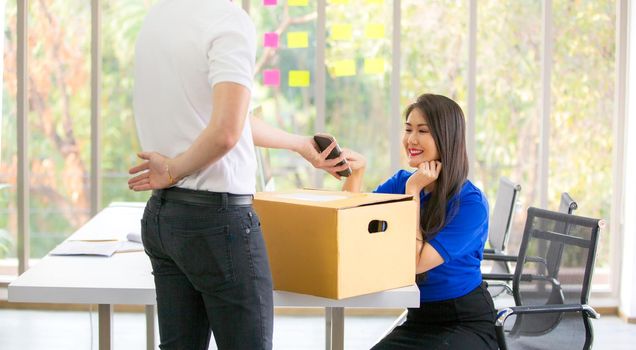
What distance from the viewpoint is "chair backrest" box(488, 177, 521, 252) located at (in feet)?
12.3

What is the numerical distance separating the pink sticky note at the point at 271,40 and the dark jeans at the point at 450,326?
244 centimetres

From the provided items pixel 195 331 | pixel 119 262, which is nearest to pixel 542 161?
pixel 119 262

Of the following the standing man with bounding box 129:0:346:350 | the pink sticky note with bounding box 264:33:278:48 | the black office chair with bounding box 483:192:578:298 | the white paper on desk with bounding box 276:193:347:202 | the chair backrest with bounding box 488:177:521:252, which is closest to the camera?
the standing man with bounding box 129:0:346:350

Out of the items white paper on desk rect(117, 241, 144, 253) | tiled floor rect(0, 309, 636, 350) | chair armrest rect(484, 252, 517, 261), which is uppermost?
white paper on desk rect(117, 241, 144, 253)

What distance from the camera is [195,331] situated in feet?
6.77

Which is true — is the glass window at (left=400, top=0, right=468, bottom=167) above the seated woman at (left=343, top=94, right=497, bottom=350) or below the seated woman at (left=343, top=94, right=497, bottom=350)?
above

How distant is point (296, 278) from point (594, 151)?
125 inches

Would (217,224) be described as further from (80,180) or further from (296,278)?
(80,180)

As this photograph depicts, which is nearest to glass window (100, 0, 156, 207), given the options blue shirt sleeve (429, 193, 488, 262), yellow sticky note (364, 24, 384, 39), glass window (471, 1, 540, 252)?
yellow sticky note (364, 24, 384, 39)

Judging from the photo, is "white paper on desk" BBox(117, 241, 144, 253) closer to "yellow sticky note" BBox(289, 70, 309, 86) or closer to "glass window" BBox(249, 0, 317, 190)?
"glass window" BBox(249, 0, 317, 190)

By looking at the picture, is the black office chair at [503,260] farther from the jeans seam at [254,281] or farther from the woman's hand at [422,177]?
the jeans seam at [254,281]

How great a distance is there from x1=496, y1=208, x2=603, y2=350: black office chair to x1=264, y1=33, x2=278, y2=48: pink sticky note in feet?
6.91

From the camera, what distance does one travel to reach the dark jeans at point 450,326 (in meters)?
2.58

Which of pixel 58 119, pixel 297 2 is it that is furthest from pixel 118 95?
pixel 297 2
